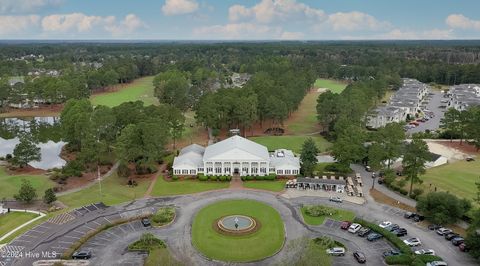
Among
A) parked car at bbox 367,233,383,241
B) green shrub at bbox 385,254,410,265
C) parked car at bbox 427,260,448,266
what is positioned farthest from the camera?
parked car at bbox 367,233,383,241

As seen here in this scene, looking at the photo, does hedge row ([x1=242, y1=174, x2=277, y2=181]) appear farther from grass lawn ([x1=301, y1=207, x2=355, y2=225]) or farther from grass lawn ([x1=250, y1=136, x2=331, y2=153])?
grass lawn ([x1=250, y1=136, x2=331, y2=153])

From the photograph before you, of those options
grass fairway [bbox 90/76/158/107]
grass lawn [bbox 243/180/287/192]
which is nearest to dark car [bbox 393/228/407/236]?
grass lawn [bbox 243/180/287/192]

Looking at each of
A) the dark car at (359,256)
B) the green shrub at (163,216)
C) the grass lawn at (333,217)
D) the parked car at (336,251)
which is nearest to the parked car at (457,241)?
the dark car at (359,256)

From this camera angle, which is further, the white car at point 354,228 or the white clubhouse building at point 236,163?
the white clubhouse building at point 236,163

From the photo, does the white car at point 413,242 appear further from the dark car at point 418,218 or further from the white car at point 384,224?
the dark car at point 418,218

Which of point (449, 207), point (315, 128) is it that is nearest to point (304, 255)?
point (449, 207)
